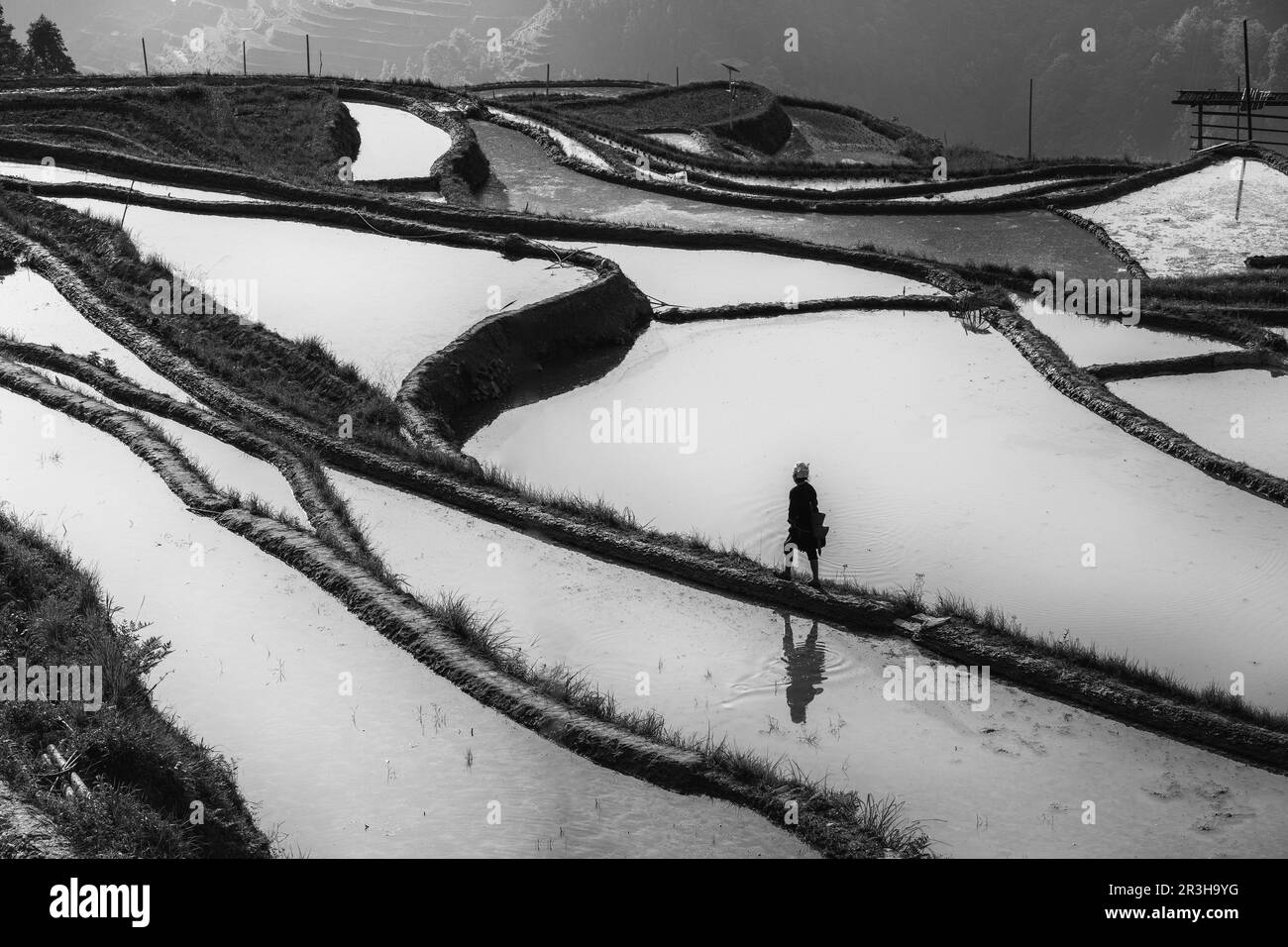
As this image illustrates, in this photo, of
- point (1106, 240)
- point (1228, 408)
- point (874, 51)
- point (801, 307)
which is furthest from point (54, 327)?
point (874, 51)

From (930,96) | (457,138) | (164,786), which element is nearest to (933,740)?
(164,786)

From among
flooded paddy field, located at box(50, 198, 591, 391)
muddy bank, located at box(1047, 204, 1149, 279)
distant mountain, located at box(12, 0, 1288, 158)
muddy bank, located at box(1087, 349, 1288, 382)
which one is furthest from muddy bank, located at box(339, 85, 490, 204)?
distant mountain, located at box(12, 0, 1288, 158)

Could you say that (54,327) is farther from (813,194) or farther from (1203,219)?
(1203,219)

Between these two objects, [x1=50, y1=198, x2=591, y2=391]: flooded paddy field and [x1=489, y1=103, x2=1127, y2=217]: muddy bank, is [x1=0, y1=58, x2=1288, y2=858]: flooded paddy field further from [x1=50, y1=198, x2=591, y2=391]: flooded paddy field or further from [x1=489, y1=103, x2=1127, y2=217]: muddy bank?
[x1=489, y1=103, x2=1127, y2=217]: muddy bank

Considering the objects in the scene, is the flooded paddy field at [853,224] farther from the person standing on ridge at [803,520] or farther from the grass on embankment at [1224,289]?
the person standing on ridge at [803,520]

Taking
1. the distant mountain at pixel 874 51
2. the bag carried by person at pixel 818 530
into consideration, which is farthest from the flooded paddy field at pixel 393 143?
the distant mountain at pixel 874 51

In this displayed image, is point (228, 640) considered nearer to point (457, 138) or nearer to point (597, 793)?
point (597, 793)
